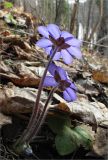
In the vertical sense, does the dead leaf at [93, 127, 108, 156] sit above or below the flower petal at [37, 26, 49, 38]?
below

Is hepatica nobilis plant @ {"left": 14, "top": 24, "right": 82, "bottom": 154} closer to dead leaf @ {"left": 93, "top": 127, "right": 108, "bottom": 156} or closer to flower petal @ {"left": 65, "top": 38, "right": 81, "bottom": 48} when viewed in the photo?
flower petal @ {"left": 65, "top": 38, "right": 81, "bottom": 48}

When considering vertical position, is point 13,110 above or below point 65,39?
below

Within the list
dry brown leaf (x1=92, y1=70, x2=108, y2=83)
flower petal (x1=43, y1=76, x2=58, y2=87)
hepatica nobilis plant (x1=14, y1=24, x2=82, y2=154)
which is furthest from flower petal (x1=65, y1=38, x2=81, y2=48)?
dry brown leaf (x1=92, y1=70, x2=108, y2=83)

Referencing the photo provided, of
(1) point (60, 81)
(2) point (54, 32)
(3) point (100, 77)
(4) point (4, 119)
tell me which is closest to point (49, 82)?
(1) point (60, 81)

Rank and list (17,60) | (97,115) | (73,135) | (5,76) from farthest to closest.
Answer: (17,60)
(5,76)
(97,115)
(73,135)

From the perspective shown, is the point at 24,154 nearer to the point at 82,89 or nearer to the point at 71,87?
the point at 71,87

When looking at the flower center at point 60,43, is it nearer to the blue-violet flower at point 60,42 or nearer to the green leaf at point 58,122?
the blue-violet flower at point 60,42

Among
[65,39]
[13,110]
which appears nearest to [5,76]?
[13,110]
